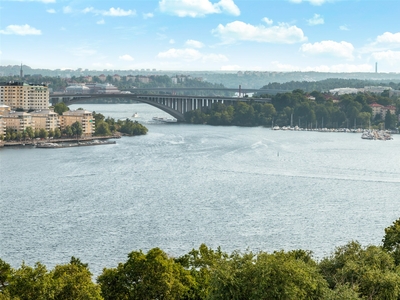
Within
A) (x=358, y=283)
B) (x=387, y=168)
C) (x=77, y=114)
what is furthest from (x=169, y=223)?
(x=77, y=114)

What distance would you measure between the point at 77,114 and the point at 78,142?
210 centimetres

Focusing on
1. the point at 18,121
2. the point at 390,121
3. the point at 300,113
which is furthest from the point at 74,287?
the point at 300,113

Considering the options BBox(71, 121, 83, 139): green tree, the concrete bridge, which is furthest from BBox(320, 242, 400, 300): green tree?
the concrete bridge

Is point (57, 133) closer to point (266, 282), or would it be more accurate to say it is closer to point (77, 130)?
point (77, 130)

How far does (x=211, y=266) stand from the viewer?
794 centimetres

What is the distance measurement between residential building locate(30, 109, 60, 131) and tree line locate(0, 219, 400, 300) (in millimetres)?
18765

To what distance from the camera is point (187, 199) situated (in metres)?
14.1

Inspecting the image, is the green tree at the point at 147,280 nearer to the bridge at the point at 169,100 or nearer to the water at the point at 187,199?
the water at the point at 187,199

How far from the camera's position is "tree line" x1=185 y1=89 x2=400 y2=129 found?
33875mm

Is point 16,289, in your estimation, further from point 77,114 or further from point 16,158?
point 77,114

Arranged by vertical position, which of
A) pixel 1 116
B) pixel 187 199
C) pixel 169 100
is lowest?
pixel 187 199

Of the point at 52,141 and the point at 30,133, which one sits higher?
the point at 30,133

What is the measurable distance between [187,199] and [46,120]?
43.8 ft

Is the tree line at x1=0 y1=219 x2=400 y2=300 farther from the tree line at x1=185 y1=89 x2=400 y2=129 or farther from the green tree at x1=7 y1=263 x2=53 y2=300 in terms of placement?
the tree line at x1=185 y1=89 x2=400 y2=129
